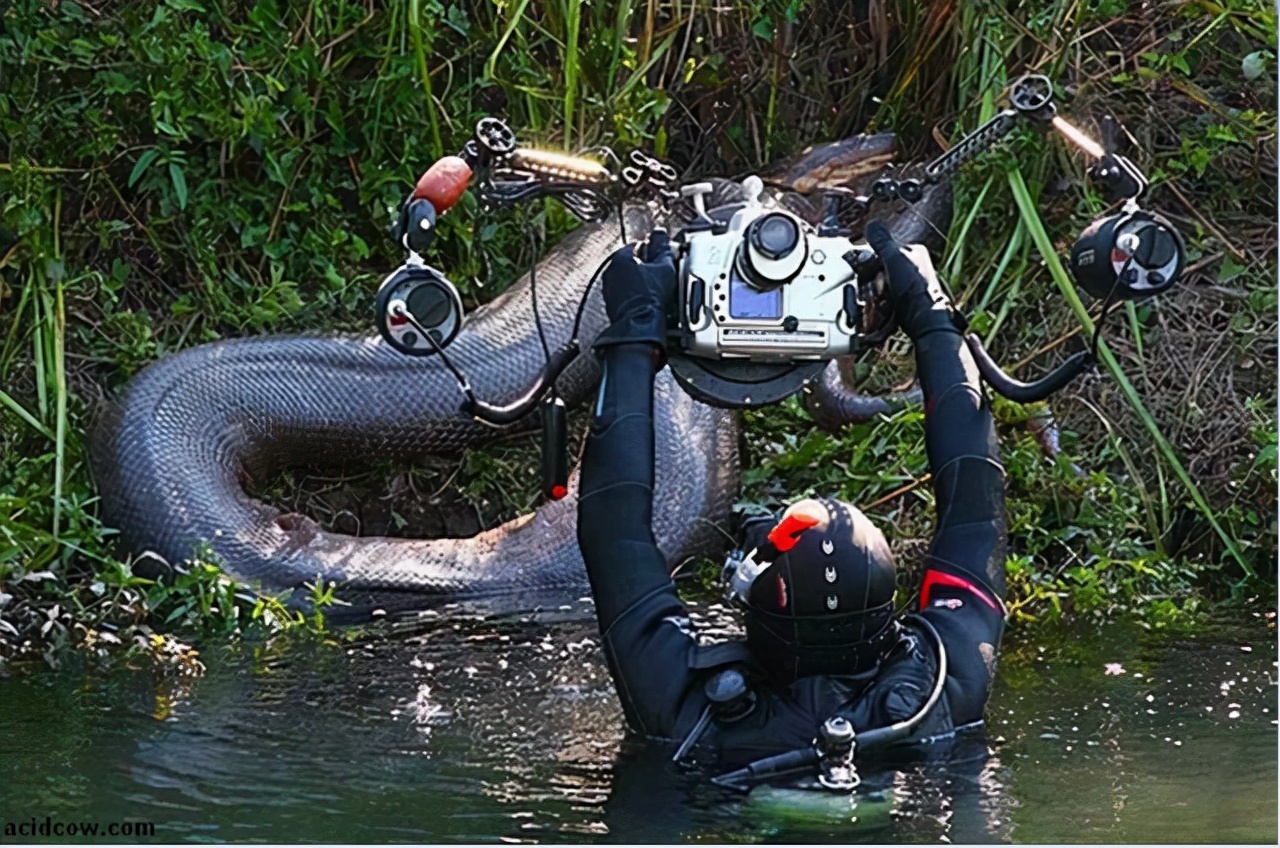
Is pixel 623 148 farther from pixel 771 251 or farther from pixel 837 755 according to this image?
pixel 837 755

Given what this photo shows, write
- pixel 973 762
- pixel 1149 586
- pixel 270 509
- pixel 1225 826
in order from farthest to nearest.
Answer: pixel 270 509 < pixel 1149 586 < pixel 973 762 < pixel 1225 826

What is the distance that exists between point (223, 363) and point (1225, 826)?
4.19 metres

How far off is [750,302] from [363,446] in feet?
10.6

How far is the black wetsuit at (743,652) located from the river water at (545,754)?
0.16 meters

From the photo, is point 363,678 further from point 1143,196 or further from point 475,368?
point 1143,196

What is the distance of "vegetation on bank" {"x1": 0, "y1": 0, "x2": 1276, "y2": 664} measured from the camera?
22.7 ft

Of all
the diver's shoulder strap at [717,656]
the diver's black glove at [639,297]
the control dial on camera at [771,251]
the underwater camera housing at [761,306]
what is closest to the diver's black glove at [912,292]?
the underwater camera housing at [761,306]

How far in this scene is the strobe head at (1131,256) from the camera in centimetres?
425

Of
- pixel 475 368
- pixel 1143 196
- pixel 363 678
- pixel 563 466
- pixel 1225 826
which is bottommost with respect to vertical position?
pixel 1225 826

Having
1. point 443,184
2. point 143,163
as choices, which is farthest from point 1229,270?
point 443,184

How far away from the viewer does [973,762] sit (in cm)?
464

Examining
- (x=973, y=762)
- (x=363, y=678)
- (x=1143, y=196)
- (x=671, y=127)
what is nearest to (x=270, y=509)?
(x=363, y=678)

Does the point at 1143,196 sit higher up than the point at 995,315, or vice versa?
the point at 1143,196

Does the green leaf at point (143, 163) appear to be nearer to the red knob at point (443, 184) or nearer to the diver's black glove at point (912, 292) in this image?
the red knob at point (443, 184)
